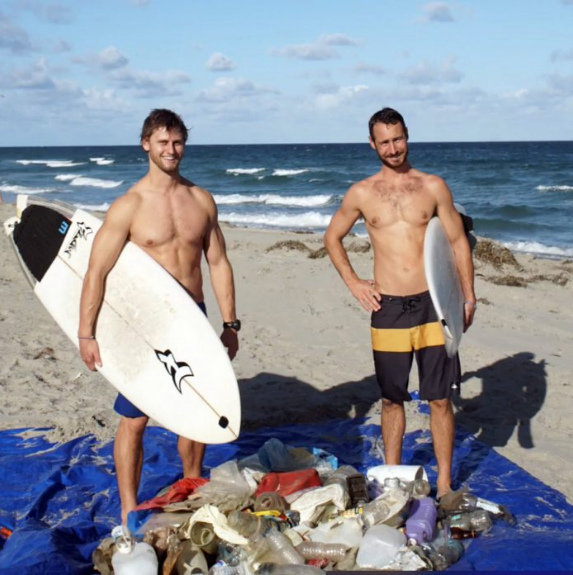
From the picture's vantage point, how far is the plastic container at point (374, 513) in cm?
375

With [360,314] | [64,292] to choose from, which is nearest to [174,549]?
[64,292]

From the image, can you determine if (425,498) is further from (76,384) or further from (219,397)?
(76,384)

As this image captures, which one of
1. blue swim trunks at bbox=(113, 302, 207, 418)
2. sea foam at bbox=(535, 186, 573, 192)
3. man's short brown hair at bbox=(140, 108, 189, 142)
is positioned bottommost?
blue swim trunks at bbox=(113, 302, 207, 418)

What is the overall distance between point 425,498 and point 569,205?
69.9 feet

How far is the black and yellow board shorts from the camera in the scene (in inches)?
173

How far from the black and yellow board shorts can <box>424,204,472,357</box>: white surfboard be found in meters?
0.09

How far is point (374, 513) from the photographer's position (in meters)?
3.78

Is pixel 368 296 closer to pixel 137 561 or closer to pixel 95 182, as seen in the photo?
pixel 137 561

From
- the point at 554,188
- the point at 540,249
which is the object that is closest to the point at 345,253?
the point at 540,249

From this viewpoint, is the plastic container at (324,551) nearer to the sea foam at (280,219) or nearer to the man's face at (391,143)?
the man's face at (391,143)

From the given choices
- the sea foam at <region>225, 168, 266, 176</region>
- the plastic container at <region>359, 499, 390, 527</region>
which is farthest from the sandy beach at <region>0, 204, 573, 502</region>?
the sea foam at <region>225, 168, 266, 176</region>

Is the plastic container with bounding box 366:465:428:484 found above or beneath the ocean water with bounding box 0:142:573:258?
beneath

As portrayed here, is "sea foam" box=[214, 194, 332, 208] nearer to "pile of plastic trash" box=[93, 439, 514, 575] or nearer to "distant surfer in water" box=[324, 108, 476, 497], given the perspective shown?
"distant surfer in water" box=[324, 108, 476, 497]

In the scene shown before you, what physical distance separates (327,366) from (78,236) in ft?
10.8
